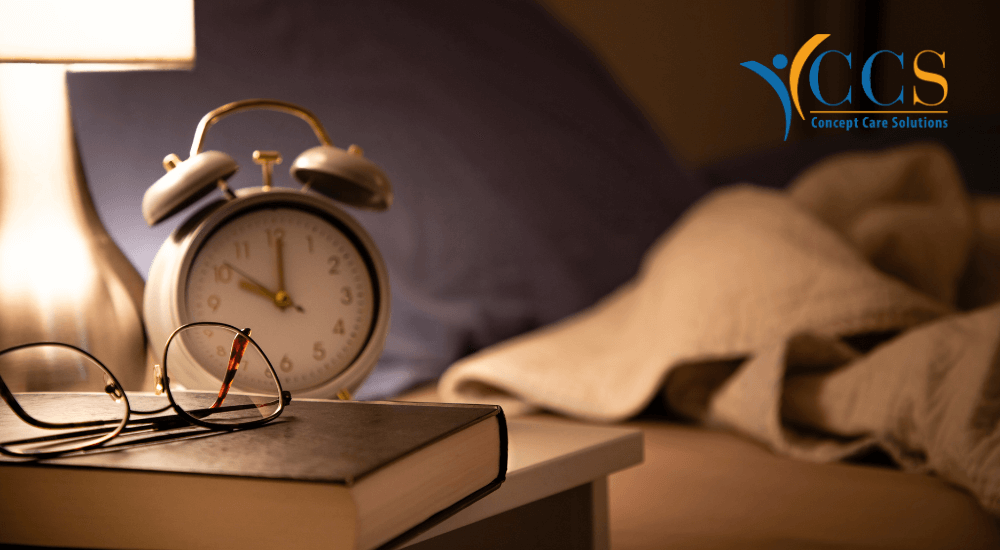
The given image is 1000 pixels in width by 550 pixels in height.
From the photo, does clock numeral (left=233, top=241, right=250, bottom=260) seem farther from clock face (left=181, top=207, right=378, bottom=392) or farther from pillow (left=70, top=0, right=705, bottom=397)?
pillow (left=70, top=0, right=705, bottom=397)

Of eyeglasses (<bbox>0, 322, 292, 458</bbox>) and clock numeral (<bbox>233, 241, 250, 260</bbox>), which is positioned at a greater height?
clock numeral (<bbox>233, 241, 250, 260</bbox>)

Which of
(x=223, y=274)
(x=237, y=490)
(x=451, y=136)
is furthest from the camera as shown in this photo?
(x=451, y=136)

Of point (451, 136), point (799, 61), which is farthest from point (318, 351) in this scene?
point (799, 61)

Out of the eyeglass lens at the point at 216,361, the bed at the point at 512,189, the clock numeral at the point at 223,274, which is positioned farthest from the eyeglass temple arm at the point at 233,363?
the bed at the point at 512,189

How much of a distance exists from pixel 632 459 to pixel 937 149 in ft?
3.25

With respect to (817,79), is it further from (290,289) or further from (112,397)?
(112,397)

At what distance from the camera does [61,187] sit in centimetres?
60

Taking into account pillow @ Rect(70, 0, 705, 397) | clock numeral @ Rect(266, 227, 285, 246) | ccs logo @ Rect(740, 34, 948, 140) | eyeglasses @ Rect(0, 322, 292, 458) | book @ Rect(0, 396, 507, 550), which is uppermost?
ccs logo @ Rect(740, 34, 948, 140)

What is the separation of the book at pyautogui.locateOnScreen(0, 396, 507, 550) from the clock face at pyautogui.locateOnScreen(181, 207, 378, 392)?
0.20 metres

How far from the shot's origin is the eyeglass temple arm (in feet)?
1.38

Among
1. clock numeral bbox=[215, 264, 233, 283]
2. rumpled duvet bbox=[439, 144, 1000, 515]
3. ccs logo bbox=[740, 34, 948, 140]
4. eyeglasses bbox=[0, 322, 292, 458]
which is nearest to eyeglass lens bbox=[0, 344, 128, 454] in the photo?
eyeglasses bbox=[0, 322, 292, 458]

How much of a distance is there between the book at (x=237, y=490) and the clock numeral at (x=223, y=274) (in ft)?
0.67

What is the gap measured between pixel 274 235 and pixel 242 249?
1.0 inches

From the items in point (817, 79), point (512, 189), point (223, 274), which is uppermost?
point (817, 79)
